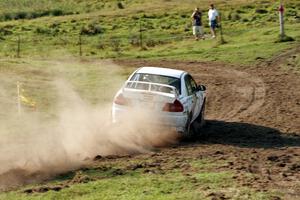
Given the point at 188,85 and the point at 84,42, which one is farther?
the point at 84,42

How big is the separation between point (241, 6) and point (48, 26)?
14.3 meters

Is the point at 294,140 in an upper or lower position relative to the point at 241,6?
lower

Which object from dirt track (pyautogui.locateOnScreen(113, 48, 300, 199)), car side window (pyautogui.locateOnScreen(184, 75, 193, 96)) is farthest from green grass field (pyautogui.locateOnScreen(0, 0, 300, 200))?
car side window (pyautogui.locateOnScreen(184, 75, 193, 96))

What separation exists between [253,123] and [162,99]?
3.76 metres

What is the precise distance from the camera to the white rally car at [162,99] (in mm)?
15859

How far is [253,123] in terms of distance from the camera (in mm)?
18609

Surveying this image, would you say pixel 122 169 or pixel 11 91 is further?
pixel 11 91

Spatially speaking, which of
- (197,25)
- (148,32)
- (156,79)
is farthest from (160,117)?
(148,32)

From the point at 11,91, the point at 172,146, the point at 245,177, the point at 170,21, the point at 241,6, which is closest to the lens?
the point at 245,177

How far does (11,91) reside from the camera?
23516 mm

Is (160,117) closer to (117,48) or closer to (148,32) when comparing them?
(117,48)

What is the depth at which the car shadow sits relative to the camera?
52.4ft

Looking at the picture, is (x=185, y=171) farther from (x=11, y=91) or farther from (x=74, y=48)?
(x=74, y=48)

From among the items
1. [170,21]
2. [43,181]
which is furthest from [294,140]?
[170,21]
